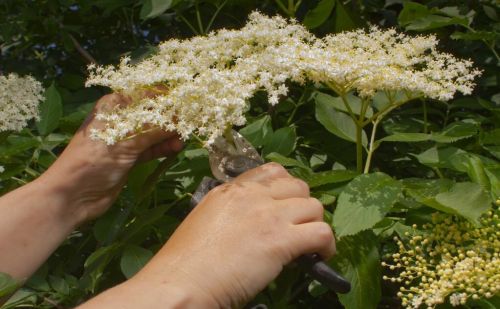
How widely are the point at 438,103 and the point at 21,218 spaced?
3.33 feet

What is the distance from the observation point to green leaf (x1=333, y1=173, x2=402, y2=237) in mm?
1149

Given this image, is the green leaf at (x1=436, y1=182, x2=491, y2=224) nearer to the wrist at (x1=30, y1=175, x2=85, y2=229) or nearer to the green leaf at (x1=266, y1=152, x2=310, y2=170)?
the green leaf at (x1=266, y1=152, x2=310, y2=170)

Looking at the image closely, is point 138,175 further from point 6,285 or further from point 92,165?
point 6,285

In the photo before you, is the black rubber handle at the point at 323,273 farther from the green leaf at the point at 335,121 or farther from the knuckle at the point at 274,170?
the green leaf at the point at 335,121

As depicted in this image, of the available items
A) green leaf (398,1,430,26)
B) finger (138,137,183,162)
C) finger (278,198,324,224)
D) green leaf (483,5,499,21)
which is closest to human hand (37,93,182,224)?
finger (138,137,183,162)

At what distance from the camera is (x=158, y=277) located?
99 centimetres

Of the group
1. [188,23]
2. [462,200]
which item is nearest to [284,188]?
[462,200]

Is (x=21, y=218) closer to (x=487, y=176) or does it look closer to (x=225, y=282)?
(x=225, y=282)

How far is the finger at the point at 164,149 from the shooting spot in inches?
56.8

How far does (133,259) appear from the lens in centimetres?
136

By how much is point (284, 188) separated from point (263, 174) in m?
0.05

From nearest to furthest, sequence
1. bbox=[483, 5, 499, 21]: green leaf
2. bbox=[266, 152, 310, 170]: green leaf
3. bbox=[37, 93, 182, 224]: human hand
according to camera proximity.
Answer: bbox=[266, 152, 310, 170]: green leaf
bbox=[37, 93, 182, 224]: human hand
bbox=[483, 5, 499, 21]: green leaf

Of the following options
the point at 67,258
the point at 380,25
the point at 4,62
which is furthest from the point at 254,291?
the point at 4,62

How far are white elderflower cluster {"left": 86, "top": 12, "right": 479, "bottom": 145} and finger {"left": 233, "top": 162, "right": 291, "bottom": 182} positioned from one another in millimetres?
80
